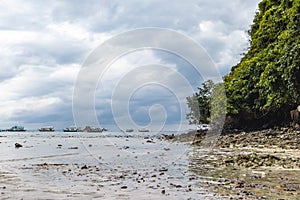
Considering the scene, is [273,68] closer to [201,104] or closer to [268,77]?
[268,77]

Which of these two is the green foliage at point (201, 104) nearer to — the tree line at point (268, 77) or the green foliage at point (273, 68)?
the tree line at point (268, 77)

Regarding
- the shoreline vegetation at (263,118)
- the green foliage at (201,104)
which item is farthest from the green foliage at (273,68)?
the green foliage at (201,104)

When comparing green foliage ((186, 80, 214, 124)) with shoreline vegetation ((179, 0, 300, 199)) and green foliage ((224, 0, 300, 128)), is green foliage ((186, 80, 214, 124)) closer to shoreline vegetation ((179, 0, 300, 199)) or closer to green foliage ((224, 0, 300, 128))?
shoreline vegetation ((179, 0, 300, 199))

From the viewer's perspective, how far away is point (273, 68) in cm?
3338

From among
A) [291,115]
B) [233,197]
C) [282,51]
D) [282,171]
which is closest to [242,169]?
[282,171]

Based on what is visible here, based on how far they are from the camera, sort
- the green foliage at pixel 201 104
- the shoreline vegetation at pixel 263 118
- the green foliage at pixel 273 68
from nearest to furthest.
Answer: the shoreline vegetation at pixel 263 118, the green foliage at pixel 273 68, the green foliage at pixel 201 104

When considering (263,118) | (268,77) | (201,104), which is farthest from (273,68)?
(201,104)

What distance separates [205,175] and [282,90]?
786 inches

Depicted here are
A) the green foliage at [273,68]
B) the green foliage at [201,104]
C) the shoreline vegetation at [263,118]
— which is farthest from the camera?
the green foliage at [201,104]

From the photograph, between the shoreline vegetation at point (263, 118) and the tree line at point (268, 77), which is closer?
the shoreline vegetation at point (263, 118)

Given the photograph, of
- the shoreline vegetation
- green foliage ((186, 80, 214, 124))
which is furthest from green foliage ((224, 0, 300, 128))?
green foliage ((186, 80, 214, 124))

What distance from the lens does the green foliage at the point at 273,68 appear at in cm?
2956

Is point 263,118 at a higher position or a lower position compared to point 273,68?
lower

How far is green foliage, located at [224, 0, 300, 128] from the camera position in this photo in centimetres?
2956
